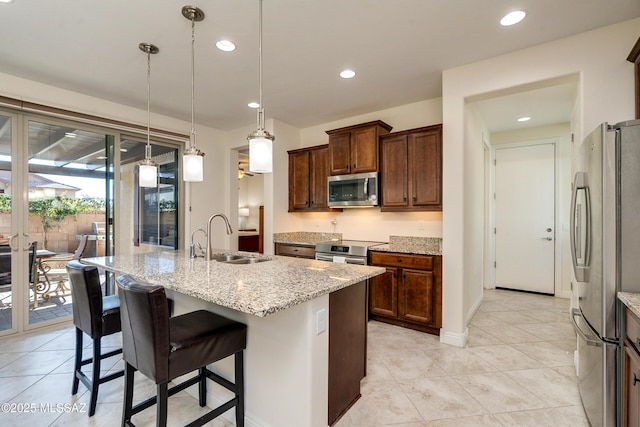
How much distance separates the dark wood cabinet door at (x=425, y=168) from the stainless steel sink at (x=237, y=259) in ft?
6.39

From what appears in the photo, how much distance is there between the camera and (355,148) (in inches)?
156

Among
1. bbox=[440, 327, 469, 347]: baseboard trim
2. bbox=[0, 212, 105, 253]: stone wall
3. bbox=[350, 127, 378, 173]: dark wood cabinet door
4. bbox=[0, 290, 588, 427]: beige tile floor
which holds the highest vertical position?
bbox=[350, 127, 378, 173]: dark wood cabinet door

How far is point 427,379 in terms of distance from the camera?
92.4 inches

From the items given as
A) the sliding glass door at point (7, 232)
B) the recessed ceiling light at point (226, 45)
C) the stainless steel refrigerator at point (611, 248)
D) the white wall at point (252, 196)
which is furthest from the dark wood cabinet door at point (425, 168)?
the white wall at point (252, 196)

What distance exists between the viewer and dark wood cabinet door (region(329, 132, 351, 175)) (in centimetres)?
404

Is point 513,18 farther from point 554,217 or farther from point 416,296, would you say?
point 554,217

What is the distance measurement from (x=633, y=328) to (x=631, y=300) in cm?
13

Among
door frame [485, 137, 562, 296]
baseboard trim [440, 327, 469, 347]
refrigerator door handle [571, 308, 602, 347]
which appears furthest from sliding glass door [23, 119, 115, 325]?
door frame [485, 137, 562, 296]

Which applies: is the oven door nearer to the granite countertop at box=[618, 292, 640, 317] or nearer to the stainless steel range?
the stainless steel range

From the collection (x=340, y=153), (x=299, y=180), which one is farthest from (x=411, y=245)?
(x=299, y=180)

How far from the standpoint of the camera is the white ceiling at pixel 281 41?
2082 millimetres

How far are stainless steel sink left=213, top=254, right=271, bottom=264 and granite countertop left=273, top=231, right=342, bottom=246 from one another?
4.96 ft

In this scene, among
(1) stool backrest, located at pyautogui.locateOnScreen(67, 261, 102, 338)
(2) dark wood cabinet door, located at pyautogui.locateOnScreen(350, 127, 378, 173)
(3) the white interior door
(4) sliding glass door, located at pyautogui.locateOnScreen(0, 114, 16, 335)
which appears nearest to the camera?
(1) stool backrest, located at pyautogui.locateOnScreen(67, 261, 102, 338)

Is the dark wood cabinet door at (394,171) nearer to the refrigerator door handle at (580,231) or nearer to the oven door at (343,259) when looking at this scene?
the oven door at (343,259)
